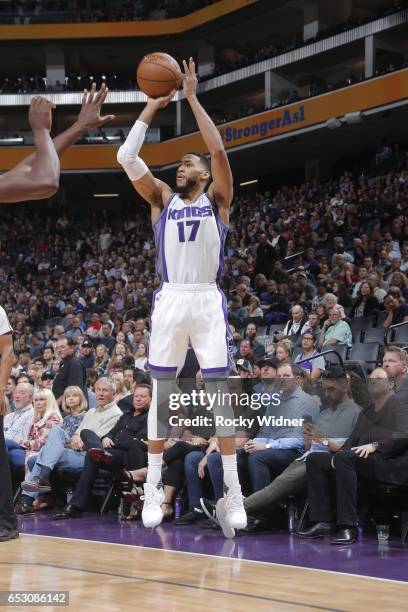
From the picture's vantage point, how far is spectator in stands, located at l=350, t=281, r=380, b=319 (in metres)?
12.5

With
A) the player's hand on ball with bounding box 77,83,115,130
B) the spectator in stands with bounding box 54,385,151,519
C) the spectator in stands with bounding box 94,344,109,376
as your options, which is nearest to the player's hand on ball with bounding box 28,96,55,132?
the player's hand on ball with bounding box 77,83,115,130

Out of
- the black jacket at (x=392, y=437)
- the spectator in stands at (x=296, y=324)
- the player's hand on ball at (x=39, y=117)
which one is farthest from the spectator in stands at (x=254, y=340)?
the player's hand on ball at (x=39, y=117)

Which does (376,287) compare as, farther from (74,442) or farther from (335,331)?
(74,442)

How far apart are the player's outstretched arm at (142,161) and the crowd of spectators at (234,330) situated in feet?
5.90

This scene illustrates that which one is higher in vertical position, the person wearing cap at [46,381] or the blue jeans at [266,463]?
the person wearing cap at [46,381]

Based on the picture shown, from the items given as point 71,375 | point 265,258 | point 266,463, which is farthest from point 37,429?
point 265,258

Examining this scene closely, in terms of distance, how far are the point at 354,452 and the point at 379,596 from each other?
88.3 inches

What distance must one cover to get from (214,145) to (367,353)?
6.13 meters

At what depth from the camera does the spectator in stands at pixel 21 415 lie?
10.4 m

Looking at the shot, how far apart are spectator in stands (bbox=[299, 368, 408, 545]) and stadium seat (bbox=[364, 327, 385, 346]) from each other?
15.2 feet

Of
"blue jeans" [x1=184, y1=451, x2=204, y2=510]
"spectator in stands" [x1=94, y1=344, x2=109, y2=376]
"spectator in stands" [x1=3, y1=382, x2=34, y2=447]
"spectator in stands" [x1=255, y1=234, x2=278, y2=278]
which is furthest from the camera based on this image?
"spectator in stands" [x1=255, y1=234, x2=278, y2=278]

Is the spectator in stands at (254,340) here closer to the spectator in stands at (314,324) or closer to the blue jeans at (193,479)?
the spectator in stands at (314,324)

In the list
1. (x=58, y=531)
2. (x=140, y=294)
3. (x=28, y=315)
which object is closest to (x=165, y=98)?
(x=58, y=531)

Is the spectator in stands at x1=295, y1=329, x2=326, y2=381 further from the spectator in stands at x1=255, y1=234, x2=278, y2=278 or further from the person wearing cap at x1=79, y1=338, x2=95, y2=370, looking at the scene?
the spectator in stands at x1=255, y1=234, x2=278, y2=278
